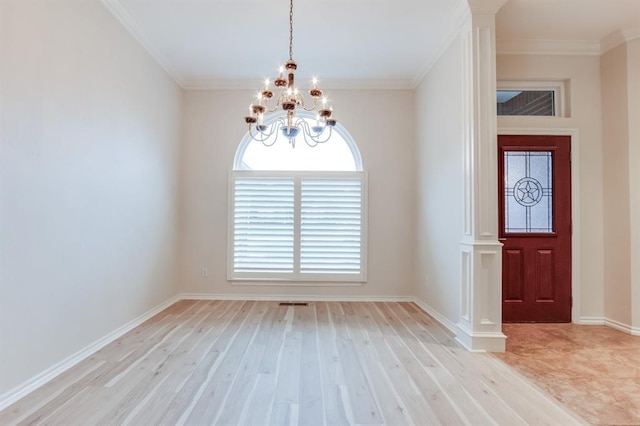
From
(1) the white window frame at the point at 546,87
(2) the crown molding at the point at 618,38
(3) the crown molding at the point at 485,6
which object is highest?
(2) the crown molding at the point at 618,38

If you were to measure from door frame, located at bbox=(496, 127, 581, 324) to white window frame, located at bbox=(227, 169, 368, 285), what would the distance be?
2.00 meters

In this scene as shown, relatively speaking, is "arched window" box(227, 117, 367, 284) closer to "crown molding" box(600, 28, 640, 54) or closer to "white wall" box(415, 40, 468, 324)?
"white wall" box(415, 40, 468, 324)

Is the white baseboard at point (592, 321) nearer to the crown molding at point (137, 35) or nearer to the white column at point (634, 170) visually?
the white column at point (634, 170)

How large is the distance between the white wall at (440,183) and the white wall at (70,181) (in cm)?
334

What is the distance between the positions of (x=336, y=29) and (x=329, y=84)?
1.24m

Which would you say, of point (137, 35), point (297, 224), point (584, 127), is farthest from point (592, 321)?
point (137, 35)

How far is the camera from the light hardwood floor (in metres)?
1.86

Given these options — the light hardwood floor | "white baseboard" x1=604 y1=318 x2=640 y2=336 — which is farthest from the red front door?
the light hardwood floor

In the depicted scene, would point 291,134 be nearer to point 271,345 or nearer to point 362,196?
point 271,345

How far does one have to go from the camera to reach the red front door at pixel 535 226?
371cm

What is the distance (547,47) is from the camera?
12.3 feet

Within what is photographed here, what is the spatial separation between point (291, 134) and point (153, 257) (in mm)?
2469

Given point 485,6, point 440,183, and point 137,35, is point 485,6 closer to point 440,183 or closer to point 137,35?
point 440,183

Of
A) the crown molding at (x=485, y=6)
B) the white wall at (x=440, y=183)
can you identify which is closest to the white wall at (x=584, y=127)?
the white wall at (x=440, y=183)
